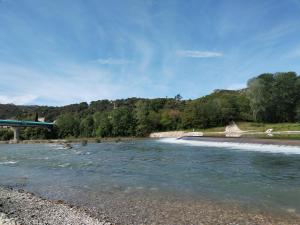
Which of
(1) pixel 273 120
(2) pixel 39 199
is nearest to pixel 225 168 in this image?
(2) pixel 39 199

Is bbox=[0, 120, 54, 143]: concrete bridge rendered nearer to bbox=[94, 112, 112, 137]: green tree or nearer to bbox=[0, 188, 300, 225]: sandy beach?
bbox=[94, 112, 112, 137]: green tree

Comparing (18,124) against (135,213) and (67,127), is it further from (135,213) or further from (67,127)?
(135,213)

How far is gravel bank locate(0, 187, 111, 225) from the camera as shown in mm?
12859

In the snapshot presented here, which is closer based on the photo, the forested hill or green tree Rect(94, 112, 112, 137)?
the forested hill

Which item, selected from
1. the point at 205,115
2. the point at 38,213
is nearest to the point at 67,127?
the point at 205,115

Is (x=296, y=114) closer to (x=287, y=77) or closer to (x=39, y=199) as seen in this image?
(x=287, y=77)

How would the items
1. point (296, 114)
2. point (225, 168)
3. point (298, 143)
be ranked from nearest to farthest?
point (225, 168)
point (298, 143)
point (296, 114)

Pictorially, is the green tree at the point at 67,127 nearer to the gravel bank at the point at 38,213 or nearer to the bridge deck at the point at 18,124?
the bridge deck at the point at 18,124

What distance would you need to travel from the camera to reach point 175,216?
1435 centimetres

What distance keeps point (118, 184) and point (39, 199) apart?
20.3 feet

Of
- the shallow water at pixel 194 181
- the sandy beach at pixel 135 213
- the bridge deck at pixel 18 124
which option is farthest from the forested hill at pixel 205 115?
the sandy beach at pixel 135 213

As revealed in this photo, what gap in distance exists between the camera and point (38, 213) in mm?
14344

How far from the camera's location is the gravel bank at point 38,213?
12.9m

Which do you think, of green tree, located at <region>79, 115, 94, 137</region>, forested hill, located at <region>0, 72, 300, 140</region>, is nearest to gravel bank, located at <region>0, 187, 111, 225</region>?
forested hill, located at <region>0, 72, 300, 140</region>
